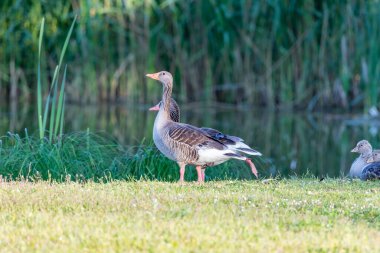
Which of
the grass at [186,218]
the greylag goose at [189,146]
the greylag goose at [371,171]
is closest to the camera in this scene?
the grass at [186,218]

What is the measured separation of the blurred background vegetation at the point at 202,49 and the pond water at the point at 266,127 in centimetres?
46

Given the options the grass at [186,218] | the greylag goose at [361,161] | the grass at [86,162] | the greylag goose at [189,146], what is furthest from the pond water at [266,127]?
the grass at [186,218]

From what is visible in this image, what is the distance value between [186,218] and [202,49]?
15.7 m

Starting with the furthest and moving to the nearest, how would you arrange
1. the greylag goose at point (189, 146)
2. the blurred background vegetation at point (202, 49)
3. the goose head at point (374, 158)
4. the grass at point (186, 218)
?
the blurred background vegetation at point (202, 49) < the goose head at point (374, 158) < the greylag goose at point (189, 146) < the grass at point (186, 218)

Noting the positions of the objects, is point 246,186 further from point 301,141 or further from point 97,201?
point 301,141

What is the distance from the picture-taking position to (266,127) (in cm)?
1991

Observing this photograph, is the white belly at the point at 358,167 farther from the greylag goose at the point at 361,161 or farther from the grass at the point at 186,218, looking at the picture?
the grass at the point at 186,218

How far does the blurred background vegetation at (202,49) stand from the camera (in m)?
20.8

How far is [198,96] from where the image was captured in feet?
75.4

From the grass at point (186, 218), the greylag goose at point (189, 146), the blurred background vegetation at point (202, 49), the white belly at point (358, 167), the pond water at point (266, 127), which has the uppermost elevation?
the blurred background vegetation at point (202, 49)

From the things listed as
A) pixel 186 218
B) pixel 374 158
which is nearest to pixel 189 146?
pixel 374 158

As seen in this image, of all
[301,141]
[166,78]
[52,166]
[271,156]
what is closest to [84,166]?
[52,166]

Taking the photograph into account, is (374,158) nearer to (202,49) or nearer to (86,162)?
(86,162)

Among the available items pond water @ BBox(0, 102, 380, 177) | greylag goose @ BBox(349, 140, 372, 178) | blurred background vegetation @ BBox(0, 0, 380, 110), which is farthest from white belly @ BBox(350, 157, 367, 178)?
blurred background vegetation @ BBox(0, 0, 380, 110)
